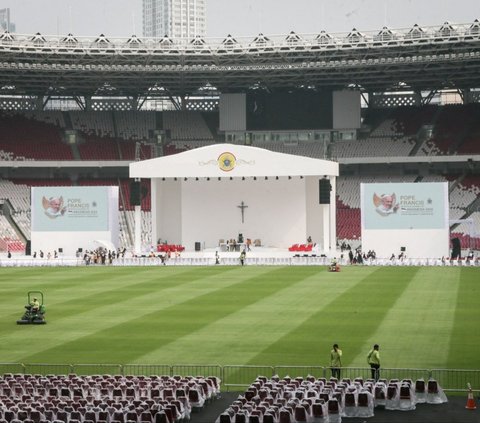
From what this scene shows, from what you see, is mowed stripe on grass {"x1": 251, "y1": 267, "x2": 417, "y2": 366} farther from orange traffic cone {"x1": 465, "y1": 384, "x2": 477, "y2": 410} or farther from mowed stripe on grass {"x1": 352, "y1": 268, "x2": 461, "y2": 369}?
orange traffic cone {"x1": 465, "y1": 384, "x2": 477, "y2": 410}

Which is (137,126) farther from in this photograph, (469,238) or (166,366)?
(166,366)

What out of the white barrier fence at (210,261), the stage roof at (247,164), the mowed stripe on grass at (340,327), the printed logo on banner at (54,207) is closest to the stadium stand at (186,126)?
the stage roof at (247,164)

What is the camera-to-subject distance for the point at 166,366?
107ft

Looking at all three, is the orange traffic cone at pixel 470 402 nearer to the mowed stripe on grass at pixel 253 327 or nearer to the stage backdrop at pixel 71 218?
the mowed stripe on grass at pixel 253 327

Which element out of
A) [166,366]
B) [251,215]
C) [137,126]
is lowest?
[166,366]

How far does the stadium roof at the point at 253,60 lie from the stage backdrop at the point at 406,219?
13375 millimetres

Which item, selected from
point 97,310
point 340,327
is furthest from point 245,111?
point 340,327

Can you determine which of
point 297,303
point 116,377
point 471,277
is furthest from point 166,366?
point 471,277

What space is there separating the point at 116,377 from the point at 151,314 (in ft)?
55.5

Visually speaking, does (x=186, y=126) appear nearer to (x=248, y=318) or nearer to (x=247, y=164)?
(x=247, y=164)

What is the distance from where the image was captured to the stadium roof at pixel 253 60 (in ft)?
286

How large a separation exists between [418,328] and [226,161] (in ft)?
151

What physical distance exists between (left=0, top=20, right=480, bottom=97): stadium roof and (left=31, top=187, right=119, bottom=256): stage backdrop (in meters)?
12.1

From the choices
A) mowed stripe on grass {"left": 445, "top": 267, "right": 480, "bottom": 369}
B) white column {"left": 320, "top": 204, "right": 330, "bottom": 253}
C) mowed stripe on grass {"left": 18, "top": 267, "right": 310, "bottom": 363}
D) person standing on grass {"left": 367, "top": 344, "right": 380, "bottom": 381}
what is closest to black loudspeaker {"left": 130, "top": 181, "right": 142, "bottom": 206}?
white column {"left": 320, "top": 204, "right": 330, "bottom": 253}
